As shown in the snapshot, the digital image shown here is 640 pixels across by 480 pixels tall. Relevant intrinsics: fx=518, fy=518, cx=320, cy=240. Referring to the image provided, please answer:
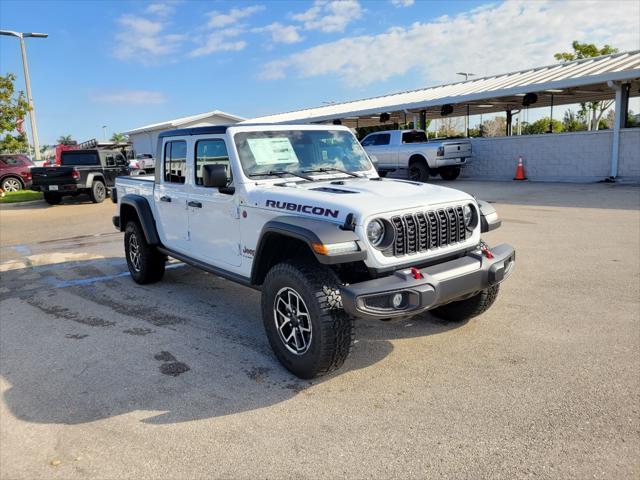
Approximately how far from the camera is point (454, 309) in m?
4.78

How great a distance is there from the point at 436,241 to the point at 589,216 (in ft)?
26.4

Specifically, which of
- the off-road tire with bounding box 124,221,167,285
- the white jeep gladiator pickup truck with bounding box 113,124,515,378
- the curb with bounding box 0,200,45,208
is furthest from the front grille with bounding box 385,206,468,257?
the curb with bounding box 0,200,45,208

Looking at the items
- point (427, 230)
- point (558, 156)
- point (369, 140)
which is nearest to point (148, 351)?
point (427, 230)

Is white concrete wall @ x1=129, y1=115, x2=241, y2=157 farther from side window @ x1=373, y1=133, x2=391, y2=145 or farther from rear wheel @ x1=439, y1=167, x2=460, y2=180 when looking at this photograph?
rear wheel @ x1=439, y1=167, x2=460, y2=180

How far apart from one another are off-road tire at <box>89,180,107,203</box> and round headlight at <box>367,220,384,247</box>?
15.9 metres

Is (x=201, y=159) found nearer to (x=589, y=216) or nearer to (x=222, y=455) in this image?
(x=222, y=455)

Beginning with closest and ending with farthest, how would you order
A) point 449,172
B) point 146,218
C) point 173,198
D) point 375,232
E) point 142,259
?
point 375,232 < point 173,198 < point 146,218 < point 142,259 < point 449,172

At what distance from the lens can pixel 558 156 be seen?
17.9m

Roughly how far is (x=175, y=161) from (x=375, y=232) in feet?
9.49

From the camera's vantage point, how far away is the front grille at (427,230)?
3.70 meters

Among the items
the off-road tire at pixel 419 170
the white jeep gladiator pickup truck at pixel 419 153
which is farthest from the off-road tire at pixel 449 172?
the off-road tire at pixel 419 170

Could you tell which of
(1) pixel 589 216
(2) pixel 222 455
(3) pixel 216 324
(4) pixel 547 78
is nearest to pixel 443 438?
(2) pixel 222 455

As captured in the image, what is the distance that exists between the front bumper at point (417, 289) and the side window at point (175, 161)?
2.80m

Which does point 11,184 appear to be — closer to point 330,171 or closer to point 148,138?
point 330,171
